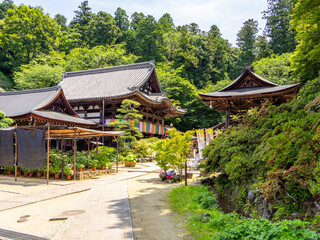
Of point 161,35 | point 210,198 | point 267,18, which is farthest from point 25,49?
point 267,18

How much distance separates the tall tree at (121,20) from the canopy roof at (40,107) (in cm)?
4280

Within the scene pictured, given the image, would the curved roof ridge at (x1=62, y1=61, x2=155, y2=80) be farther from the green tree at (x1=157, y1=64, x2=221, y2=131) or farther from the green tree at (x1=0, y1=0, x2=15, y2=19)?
the green tree at (x1=0, y1=0, x2=15, y2=19)

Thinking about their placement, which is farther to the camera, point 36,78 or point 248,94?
point 36,78

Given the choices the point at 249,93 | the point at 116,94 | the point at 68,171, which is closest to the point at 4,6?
the point at 116,94

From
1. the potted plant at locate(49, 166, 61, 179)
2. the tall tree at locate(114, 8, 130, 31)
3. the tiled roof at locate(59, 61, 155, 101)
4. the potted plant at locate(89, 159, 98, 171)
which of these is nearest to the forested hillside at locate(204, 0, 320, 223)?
the potted plant at locate(89, 159, 98, 171)

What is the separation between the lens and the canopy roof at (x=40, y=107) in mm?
15555

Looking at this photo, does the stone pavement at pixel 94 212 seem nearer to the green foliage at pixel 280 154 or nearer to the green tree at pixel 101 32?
the green foliage at pixel 280 154

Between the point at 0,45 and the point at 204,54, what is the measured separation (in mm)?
37386

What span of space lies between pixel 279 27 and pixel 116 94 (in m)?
40.1

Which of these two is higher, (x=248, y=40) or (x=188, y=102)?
(x=248, y=40)

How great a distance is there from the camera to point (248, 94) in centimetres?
1396

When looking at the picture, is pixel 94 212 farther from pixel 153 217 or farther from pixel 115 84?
pixel 115 84

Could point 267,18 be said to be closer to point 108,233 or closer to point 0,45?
point 0,45

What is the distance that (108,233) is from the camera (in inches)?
178
